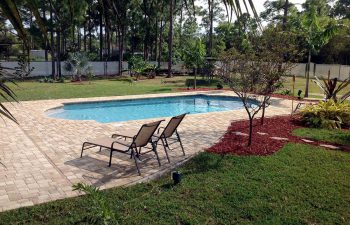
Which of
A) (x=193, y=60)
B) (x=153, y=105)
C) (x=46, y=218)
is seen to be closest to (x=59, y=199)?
(x=46, y=218)

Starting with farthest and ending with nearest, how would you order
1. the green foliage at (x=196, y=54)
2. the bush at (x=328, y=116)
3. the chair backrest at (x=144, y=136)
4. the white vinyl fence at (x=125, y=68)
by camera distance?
the white vinyl fence at (x=125, y=68), the green foliage at (x=196, y=54), the bush at (x=328, y=116), the chair backrest at (x=144, y=136)

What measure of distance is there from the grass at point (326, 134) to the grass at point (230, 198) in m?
2.36

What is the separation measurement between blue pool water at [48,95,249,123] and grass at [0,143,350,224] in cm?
892

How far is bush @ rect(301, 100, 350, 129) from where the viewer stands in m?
11.2

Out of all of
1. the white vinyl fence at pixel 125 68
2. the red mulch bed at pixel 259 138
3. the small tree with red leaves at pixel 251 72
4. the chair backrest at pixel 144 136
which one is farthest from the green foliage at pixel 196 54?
the chair backrest at pixel 144 136

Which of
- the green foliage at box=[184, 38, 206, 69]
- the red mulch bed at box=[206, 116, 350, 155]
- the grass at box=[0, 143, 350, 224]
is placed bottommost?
the grass at box=[0, 143, 350, 224]

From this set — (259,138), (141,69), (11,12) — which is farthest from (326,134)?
(141,69)

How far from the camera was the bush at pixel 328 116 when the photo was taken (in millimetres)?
11219

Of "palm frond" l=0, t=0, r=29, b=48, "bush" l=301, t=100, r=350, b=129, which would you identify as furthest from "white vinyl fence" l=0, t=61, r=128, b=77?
"palm frond" l=0, t=0, r=29, b=48

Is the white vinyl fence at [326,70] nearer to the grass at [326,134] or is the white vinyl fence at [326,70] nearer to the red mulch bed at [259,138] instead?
the red mulch bed at [259,138]

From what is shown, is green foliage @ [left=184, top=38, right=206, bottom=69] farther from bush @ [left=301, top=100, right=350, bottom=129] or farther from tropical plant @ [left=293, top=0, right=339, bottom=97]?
bush @ [left=301, top=100, right=350, bottom=129]

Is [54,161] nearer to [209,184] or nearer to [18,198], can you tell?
[18,198]

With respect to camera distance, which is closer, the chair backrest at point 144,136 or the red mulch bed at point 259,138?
the chair backrest at point 144,136

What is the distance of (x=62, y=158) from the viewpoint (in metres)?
Result: 7.22
